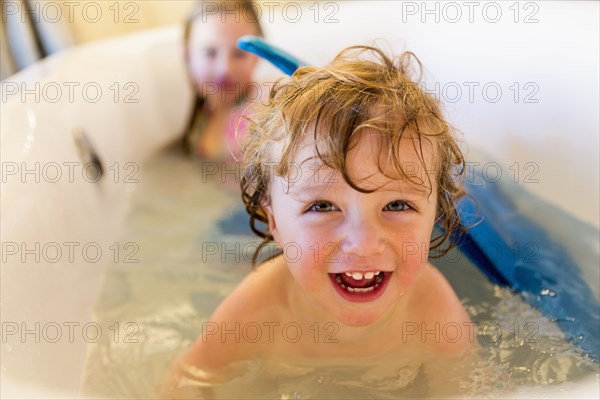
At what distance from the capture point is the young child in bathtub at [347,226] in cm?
66

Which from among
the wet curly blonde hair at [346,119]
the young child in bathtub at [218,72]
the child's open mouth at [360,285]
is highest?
the young child in bathtub at [218,72]

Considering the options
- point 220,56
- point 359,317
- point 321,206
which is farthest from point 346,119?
point 220,56

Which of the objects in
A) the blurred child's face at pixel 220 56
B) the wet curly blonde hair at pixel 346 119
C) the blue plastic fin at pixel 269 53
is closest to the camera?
the wet curly blonde hair at pixel 346 119

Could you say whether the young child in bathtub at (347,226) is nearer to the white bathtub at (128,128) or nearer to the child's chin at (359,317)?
the child's chin at (359,317)

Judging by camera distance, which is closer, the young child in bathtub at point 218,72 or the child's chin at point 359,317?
the child's chin at point 359,317

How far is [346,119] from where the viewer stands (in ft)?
2.12

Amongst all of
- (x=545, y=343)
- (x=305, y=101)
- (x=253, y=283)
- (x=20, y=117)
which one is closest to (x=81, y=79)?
(x=20, y=117)

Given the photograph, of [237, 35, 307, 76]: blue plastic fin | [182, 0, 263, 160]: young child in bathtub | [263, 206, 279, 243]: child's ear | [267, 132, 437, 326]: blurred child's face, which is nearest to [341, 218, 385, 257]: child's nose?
[267, 132, 437, 326]: blurred child's face

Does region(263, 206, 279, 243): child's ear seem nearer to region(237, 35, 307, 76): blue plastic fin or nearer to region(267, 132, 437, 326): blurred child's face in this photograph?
region(267, 132, 437, 326): blurred child's face

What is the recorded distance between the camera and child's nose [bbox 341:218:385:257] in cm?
66

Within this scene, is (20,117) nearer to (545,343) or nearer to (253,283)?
(253,283)

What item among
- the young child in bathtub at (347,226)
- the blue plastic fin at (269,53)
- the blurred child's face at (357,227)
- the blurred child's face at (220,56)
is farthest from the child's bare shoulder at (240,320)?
the blurred child's face at (220,56)

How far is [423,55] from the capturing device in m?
1.36

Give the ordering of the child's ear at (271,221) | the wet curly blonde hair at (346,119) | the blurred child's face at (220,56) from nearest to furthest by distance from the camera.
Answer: the wet curly blonde hair at (346,119), the child's ear at (271,221), the blurred child's face at (220,56)
